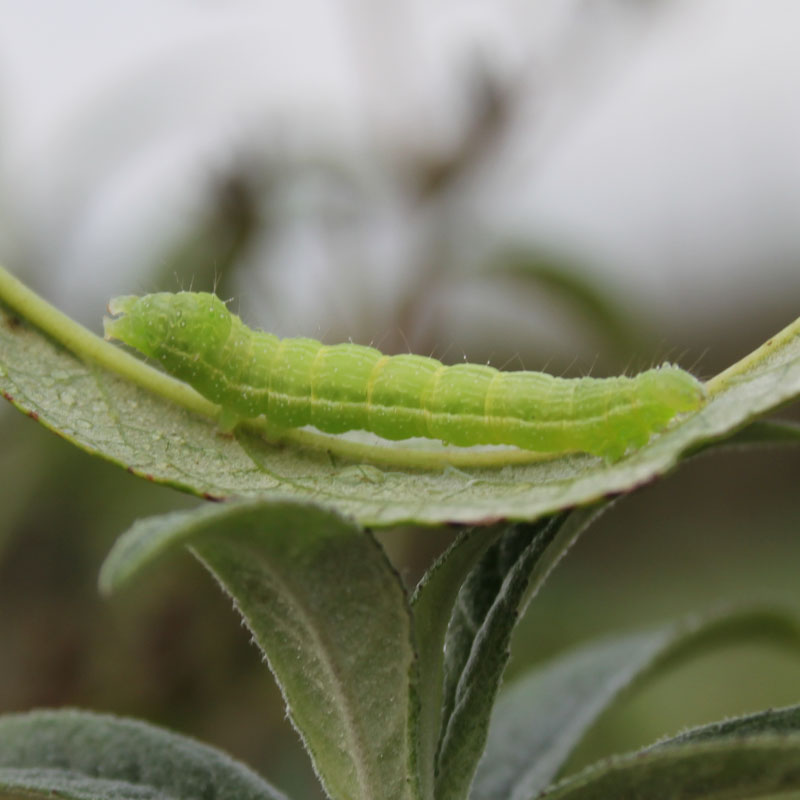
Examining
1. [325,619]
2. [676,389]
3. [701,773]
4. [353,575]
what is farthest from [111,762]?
[676,389]

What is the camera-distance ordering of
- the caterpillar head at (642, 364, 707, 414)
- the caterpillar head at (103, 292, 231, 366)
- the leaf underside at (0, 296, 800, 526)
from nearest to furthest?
1. the leaf underside at (0, 296, 800, 526)
2. the caterpillar head at (642, 364, 707, 414)
3. the caterpillar head at (103, 292, 231, 366)

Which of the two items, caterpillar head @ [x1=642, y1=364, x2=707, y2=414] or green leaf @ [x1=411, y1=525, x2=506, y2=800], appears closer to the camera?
green leaf @ [x1=411, y1=525, x2=506, y2=800]

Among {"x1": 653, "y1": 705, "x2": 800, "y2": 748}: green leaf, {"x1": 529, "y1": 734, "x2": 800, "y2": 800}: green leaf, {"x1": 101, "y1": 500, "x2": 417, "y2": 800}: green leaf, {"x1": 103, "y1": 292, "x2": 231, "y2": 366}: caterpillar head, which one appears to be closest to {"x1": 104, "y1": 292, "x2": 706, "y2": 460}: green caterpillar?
{"x1": 103, "y1": 292, "x2": 231, "y2": 366}: caterpillar head

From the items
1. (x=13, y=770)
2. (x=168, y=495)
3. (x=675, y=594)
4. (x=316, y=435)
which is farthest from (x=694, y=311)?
(x=13, y=770)

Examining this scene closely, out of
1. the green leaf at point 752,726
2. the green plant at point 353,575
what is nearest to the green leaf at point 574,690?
the green plant at point 353,575

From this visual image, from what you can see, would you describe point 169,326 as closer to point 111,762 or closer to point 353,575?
point 111,762

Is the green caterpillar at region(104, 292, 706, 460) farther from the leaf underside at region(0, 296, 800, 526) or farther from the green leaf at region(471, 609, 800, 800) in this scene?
the green leaf at region(471, 609, 800, 800)

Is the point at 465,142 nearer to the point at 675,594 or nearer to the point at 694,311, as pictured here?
the point at 675,594
